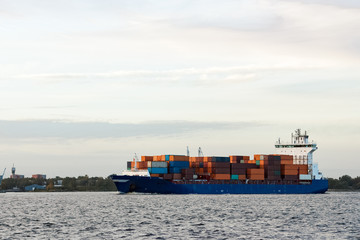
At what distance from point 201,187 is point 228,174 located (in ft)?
24.7

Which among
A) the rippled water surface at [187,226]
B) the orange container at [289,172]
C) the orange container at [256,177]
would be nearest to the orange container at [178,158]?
the orange container at [256,177]

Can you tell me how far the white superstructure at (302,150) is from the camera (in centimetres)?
14538

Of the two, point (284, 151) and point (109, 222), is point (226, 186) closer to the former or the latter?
point (284, 151)

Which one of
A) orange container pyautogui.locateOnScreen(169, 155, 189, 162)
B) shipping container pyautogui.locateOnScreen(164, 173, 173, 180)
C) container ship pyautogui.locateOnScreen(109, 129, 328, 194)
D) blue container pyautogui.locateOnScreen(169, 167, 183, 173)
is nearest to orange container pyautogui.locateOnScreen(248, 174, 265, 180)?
container ship pyautogui.locateOnScreen(109, 129, 328, 194)

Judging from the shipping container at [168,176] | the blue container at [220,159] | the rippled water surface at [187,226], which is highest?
the blue container at [220,159]

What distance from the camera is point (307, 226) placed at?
5466 centimetres

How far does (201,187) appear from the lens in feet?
422

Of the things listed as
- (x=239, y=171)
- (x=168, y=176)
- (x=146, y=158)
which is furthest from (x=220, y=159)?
(x=146, y=158)

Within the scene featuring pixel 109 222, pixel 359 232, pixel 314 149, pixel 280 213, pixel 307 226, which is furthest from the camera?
pixel 314 149

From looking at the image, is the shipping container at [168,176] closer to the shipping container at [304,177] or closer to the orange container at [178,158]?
the orange container at [178,158]

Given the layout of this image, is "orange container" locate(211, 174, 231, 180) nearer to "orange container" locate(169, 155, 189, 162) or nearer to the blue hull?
the blue hull

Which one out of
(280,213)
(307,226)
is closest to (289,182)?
(280,213)

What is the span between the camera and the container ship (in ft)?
406

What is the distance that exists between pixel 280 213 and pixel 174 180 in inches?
2191
